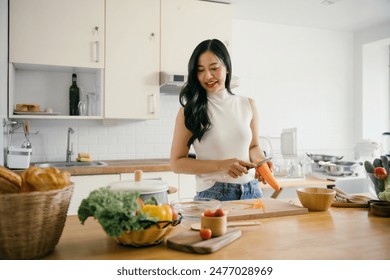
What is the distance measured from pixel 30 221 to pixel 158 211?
14.0 inches

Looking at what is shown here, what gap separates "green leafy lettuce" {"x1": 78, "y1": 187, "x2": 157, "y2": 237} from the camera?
3.46 feet

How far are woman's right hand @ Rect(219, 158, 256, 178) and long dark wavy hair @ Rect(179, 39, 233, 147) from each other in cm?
27

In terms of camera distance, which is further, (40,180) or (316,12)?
(316,12)

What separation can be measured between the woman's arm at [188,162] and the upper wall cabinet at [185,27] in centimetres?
169

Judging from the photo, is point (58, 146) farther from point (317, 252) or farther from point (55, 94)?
point (317, 252)

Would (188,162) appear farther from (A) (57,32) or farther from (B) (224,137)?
(A) (57,32)

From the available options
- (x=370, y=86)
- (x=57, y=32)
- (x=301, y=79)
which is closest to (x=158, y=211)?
(x=57, y=32)

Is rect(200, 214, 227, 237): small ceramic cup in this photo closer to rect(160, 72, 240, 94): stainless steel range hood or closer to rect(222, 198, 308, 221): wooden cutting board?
rect(222, 198, 308, 221): wooden cutting board

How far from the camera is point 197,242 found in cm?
115

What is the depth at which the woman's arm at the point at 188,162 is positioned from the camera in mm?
1682

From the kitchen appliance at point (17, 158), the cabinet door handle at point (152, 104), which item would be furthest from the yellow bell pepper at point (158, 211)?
the cabinet door handle at point (152, 104)

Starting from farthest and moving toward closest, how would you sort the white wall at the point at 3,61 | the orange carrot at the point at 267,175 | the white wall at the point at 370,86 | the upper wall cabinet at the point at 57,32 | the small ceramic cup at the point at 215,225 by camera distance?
the white wall at the point at 370,86 < the upper wall cabinet at the point at 57,32 < the white wall at the point at 3,61 < the orange carrot at the point at 267,175 < the small ceramic cup at the point at 215,225

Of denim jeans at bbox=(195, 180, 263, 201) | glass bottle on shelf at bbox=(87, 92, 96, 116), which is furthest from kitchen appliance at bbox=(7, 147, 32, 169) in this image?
denim jeans at bbox=(195, 180, 263, 201)

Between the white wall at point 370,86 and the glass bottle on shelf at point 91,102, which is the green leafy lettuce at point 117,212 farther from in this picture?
the white wall at point 370,86
